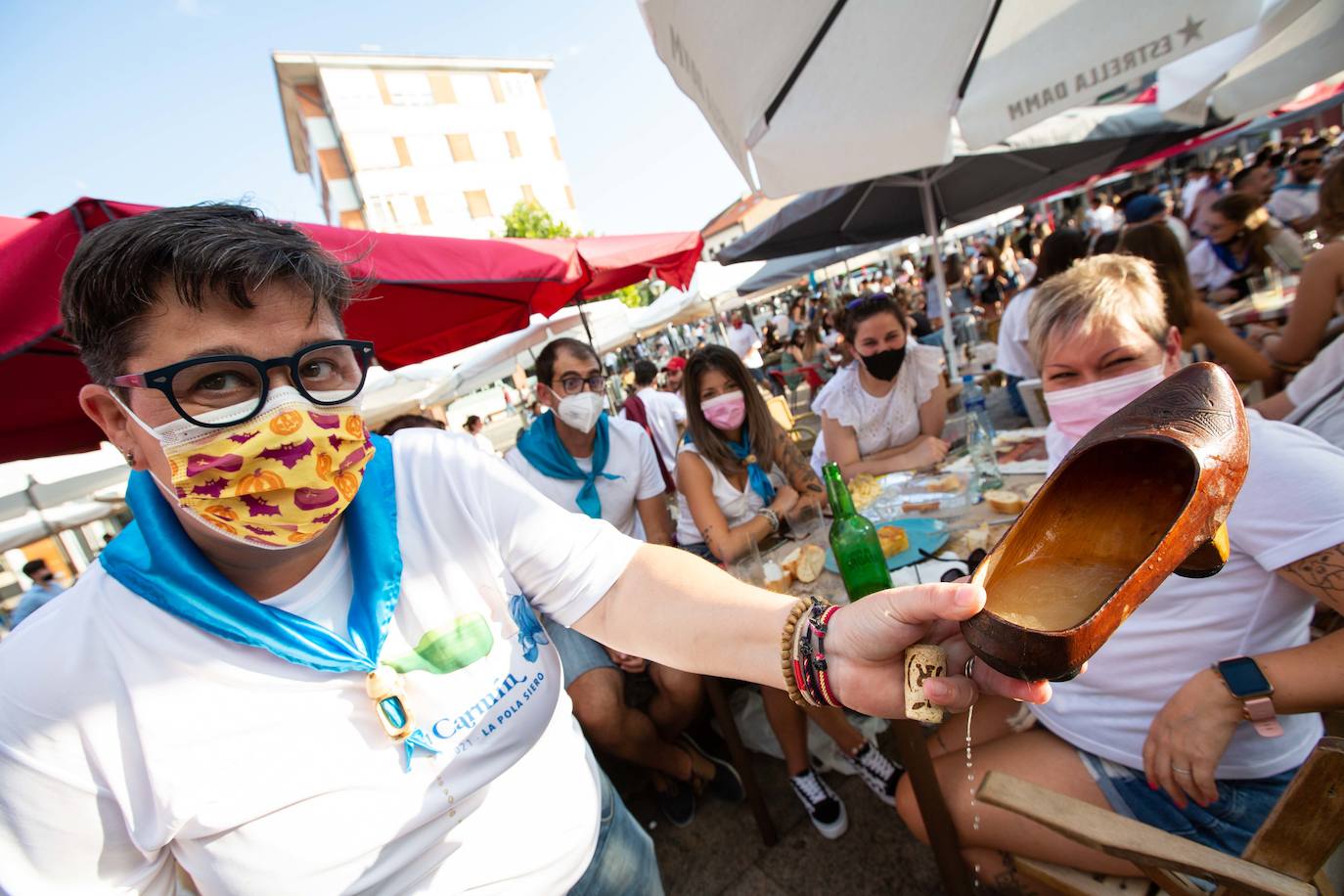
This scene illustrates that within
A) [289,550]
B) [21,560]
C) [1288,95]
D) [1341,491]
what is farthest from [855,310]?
[21,560]

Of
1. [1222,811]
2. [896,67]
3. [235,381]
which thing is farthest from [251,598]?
[896,67]

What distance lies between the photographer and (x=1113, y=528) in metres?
1.06

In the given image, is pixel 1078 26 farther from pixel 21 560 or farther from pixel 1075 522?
pixel 21 560

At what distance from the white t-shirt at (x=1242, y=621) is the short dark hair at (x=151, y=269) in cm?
206

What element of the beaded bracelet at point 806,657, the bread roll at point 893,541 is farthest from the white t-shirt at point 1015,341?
the beaded bracelet at point 806,657

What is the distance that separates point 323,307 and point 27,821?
0.96 metres

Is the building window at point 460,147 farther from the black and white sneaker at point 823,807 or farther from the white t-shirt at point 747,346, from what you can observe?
the black and white sneaker at point 823,807

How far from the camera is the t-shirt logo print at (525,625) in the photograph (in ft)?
4.25

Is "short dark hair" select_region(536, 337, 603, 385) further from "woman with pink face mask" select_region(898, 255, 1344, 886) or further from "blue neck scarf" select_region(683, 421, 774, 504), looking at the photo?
"woman with pink face mask" select_region(898, 255, 1344, 886)

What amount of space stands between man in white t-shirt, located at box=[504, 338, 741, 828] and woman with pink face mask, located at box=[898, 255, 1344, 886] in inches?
53.1

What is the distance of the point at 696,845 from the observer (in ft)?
8.61

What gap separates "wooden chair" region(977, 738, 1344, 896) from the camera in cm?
100

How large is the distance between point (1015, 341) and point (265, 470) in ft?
16.5

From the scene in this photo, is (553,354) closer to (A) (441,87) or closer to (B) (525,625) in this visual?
(B) (525,625)
